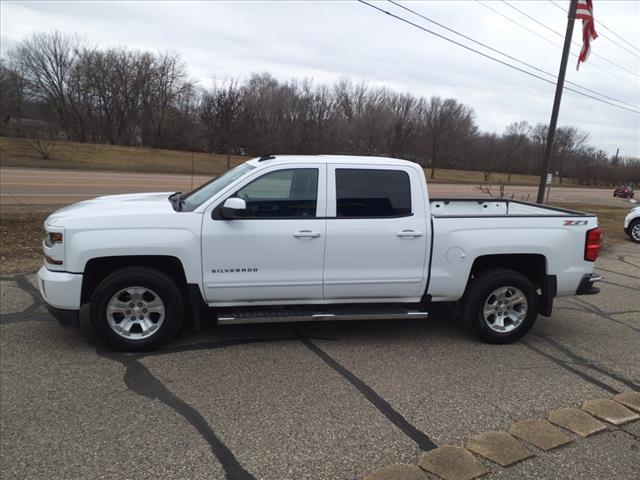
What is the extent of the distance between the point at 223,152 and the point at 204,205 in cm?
4757

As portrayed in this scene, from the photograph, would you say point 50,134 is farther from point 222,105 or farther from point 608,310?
point 608,310

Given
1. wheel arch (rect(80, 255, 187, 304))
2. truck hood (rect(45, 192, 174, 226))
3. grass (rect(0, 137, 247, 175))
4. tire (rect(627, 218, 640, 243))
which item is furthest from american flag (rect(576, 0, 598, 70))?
grass (rect(0, 137, 247, 175))

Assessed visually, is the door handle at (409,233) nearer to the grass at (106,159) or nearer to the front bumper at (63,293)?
the front bumper at (63,293)

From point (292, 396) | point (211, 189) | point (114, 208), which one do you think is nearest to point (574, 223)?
point (292, 396)

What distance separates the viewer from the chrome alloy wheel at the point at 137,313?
4457 millimetres

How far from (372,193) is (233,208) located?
140 cm

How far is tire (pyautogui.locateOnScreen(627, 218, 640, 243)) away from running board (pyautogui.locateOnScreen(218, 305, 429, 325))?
11.8 metres

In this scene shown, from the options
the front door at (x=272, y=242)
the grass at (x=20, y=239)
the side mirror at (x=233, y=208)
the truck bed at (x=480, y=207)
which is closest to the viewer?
the side mirror at (x=233, y=208)

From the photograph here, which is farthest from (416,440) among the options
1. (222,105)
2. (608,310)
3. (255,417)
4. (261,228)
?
(222,105)

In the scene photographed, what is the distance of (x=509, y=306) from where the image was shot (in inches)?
202

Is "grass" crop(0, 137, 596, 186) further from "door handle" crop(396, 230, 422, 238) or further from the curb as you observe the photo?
the curb

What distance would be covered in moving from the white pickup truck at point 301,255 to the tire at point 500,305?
0.5 inches

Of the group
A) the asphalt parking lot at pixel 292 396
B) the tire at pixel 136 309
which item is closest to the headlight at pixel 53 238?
the tire at pixel 136 309

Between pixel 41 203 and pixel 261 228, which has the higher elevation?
pixel 261 228
